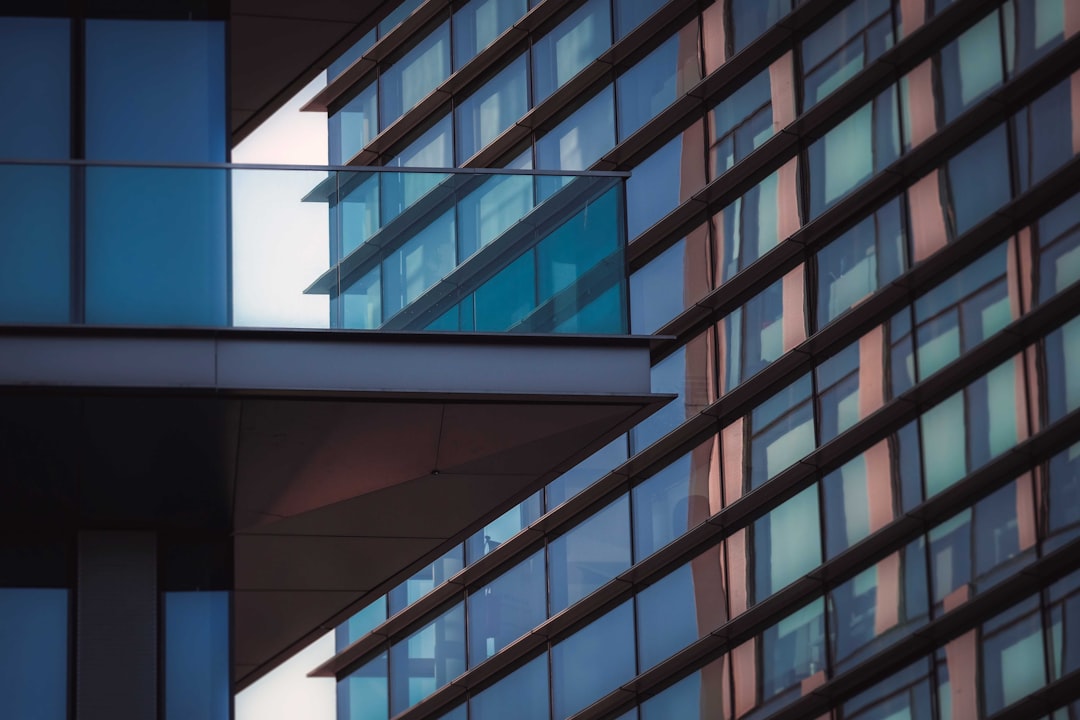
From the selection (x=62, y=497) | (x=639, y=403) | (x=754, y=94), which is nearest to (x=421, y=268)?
(x=639, y=403)

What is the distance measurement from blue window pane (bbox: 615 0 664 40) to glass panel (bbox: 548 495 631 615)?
732cm

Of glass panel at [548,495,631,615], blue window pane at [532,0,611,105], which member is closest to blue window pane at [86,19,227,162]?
glass panel at [548,495,631,615]

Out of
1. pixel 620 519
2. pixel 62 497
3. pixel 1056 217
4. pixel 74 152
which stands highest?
pixel 1056 217

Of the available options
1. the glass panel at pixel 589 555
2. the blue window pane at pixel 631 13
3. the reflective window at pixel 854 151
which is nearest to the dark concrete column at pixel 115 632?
the reflective window at pixel 854 151

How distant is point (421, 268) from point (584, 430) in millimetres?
1304

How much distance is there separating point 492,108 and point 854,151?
7.92 metres

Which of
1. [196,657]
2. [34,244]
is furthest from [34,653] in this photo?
[34,244]

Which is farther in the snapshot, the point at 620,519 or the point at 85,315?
the point at 620,519

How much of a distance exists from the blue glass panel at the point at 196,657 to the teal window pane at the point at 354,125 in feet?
86.4

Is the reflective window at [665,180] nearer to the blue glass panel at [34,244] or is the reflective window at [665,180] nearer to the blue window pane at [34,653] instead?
the blue window pane at [34,653]

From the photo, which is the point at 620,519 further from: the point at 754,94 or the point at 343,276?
the point at 343,276

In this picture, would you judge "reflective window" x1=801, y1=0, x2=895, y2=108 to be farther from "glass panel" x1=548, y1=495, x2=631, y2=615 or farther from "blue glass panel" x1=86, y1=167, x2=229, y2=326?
"blue glass panel" x1=86, y1=167, x2=229, y2=326

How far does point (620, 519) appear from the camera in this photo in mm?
32156

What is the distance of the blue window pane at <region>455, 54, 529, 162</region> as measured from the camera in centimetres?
3475
